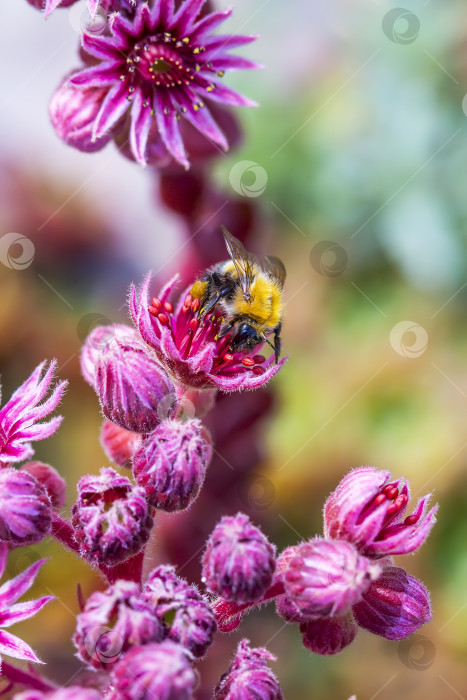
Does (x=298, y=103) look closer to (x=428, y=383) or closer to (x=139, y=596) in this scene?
(x=428, y=383)

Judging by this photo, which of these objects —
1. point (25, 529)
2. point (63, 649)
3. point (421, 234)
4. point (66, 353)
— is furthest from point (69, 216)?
point (25, 529)

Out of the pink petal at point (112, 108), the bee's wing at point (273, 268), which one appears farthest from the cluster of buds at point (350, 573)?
the pink petal at point (112, 108)

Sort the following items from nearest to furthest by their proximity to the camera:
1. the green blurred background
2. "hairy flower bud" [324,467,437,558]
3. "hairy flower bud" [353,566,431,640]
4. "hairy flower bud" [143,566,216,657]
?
"hairy flower bud" [143,566,216,657] < "hairy flower bud" [324,467,437,558] < "hairy flower bud" [353,566,431,640] < the green blurred background

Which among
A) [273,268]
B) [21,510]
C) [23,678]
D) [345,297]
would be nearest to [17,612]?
[23,678]

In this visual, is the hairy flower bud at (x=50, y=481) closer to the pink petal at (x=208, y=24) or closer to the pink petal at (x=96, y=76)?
the pink petal at (x=96, y=76)

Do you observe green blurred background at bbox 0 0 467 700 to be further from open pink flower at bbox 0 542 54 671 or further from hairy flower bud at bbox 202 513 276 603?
hairy flower bud at bbox 202 513 276 603

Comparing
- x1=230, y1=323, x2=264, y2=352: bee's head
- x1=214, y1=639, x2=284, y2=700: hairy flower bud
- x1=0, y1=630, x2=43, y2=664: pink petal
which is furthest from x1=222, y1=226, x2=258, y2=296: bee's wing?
x1=0, y1=630, x2=43, y2=664: pink petal

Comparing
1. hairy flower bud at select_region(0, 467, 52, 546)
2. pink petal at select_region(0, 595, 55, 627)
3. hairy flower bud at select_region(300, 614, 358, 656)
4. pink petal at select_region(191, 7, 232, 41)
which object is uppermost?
pink petal at select_region(191, 7, 232, 41)
